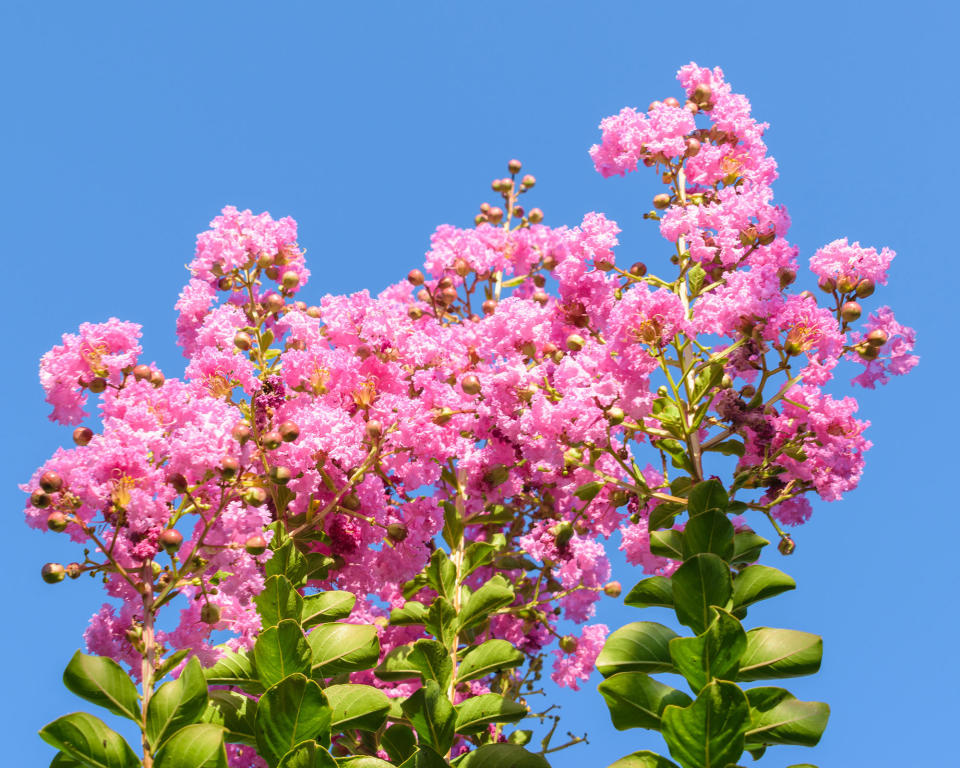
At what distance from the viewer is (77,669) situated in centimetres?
241

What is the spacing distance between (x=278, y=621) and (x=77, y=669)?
21.4 inches

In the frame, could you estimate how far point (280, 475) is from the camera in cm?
298

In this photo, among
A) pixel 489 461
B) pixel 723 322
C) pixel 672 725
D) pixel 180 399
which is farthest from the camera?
pixel 489 461

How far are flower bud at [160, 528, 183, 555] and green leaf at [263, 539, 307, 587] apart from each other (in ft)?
1.07

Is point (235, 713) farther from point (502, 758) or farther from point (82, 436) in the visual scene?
point (82, 436)

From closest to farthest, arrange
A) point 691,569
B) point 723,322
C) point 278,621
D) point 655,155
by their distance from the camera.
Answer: point 691,569
point 278,621
point 723,322
point 655,155

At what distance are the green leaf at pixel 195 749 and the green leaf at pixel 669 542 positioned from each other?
1317mm

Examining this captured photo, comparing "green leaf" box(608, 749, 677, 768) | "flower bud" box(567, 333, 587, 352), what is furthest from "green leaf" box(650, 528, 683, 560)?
"flower bud" box(567, 333, 587, 352)

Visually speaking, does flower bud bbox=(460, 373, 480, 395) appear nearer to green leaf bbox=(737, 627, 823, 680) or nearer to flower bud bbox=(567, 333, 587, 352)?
flower bud bbox=(567, 333, 587, 352)

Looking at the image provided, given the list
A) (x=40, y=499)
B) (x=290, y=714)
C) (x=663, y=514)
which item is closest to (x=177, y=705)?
(x=290, y=714)

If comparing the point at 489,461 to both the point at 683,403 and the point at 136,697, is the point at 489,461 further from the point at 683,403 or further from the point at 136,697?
the point at 136,697

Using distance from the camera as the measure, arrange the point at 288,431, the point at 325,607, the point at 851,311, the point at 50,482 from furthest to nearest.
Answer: the point at 851,311, the point at 288,431, the point at 325,607, the point at 50,482

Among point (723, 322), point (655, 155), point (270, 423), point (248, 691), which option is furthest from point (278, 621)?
point (655, 155)

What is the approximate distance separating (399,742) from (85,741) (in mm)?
905
